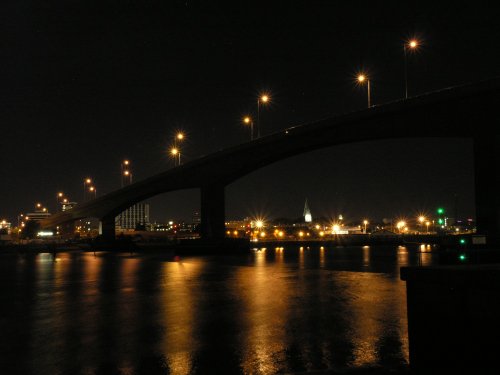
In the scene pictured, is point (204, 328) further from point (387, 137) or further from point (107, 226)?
point (107, 226)

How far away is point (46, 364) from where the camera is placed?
845 cm

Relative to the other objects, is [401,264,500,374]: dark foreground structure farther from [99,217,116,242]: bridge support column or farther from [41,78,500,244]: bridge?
[99,217,116,242]: bridge support column

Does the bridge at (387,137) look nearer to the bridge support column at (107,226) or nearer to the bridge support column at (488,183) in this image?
the bridge support column at (488,183)

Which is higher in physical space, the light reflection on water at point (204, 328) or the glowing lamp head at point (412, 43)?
the glowing lamp head at point (412, 43)

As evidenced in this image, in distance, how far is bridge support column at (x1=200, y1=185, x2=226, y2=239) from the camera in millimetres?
60094

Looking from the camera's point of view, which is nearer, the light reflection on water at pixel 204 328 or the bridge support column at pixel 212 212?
the light reflection on water at pixel 204 328

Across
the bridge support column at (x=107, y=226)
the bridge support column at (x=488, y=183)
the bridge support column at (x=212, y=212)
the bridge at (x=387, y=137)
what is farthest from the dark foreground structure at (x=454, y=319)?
the bridge support column at (x=107, y=226)

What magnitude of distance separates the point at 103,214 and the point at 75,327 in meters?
81.1

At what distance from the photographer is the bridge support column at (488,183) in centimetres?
3719

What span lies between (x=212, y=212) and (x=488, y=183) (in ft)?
105

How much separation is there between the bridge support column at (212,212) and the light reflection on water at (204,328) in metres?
39.8

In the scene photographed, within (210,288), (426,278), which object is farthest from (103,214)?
(426,278)

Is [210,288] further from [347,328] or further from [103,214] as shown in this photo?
[103,214]

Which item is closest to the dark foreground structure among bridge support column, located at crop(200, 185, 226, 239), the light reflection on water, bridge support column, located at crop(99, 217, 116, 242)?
the light reflection on water
